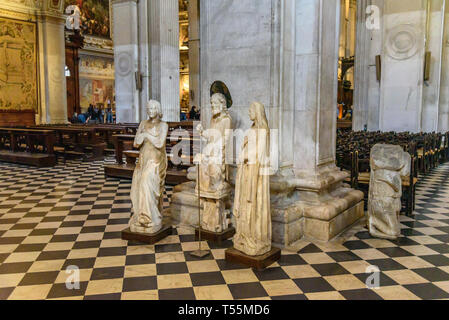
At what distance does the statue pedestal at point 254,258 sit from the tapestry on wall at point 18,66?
1831cm

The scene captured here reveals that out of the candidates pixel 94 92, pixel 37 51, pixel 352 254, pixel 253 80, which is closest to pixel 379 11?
pixel 253 80

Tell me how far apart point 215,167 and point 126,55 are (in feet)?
38.1

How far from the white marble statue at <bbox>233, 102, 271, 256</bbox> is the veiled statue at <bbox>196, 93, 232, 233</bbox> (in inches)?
34.4

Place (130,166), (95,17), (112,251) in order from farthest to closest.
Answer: (95,17) → (130,166) → (112,251)

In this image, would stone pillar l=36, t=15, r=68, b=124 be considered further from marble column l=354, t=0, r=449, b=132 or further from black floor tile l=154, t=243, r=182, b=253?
black floor tile l=154, t=243, r=182, b=253

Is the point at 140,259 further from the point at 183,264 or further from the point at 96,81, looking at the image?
the point at 96,81

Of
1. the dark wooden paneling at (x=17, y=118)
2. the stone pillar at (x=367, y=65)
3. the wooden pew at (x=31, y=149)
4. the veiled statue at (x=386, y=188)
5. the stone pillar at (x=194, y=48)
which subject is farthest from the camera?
the stone pillar at (x=194, y=48)

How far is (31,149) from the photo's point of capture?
497 inches

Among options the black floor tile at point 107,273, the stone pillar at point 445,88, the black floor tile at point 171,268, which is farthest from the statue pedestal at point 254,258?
the stone pillar at point 445,88

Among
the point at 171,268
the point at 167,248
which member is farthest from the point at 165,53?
the point at 171,268

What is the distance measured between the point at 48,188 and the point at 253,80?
5613 millimetres

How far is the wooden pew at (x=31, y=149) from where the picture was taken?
11.9 metres

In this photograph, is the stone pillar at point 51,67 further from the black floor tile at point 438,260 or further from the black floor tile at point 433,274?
the black floor tile at point 433,274

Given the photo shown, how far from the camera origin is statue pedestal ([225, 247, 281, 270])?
173 inches
